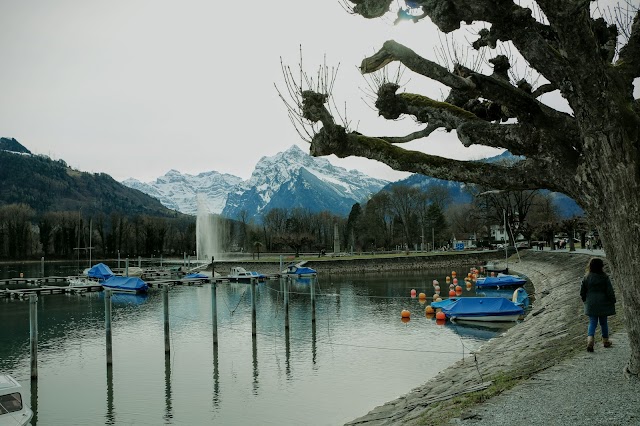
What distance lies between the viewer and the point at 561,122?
29.2 feet

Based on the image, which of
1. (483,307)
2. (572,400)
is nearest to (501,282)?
(483,307)

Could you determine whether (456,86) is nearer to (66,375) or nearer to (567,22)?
(567,22)

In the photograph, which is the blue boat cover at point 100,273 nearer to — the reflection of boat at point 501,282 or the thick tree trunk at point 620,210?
the reflection of boat at point 501,282

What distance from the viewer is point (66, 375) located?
77.4ft

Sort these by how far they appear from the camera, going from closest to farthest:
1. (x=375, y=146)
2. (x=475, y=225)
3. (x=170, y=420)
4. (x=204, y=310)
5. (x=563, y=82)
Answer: (x=563, y=82) → (x=375, y=146) → (x=170, y=420) → (x=204, y=310) → (x=475, y=225)

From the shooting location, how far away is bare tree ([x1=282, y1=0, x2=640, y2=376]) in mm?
8141

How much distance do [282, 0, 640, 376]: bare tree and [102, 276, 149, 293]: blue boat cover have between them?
51614 mm

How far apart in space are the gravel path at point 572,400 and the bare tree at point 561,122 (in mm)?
731

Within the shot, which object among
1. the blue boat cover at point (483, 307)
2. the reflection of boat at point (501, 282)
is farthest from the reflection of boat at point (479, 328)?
the reflection of boat at point (501, 282)

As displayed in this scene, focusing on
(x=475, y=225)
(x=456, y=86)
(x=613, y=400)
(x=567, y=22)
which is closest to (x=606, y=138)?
(x=567, y=22)

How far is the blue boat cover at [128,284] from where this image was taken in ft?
188

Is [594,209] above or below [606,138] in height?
below

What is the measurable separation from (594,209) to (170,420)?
15.0 meters

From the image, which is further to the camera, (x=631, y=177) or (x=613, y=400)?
(x=613, y=400)
